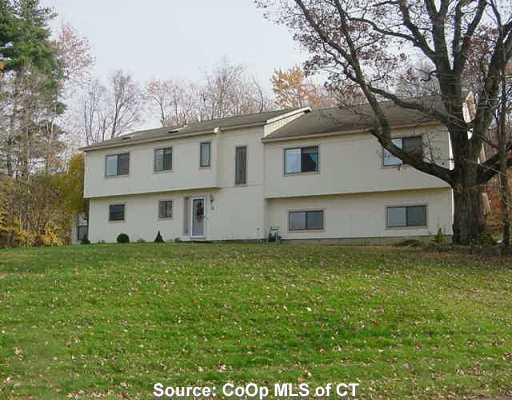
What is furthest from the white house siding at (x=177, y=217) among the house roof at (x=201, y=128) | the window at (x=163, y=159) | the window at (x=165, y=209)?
the house roof at (x=201, y=128)

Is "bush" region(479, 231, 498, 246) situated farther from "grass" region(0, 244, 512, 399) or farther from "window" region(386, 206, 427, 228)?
"window" region(386, 206, 427, 228)

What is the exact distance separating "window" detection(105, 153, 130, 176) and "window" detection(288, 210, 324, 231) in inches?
389

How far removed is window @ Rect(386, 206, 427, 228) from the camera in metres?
29.3

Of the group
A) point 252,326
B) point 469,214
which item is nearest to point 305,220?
point 469,214

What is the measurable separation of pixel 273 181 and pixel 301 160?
163cm

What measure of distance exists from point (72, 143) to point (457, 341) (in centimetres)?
4007

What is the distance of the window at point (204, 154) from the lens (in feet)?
111

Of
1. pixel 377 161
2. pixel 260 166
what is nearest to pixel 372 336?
pixel 377 161

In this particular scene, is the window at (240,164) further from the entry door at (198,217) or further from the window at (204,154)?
the entry door at (198,217)

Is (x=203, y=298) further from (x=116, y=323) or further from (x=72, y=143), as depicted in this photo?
(x=72, y=143)

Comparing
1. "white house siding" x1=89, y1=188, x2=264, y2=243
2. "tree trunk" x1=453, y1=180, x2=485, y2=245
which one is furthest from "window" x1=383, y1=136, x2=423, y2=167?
"white house siding" x1=89, y1=188, x2=264, y2=243

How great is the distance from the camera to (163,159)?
35469 millimetres

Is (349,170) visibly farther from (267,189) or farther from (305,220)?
(267,189)

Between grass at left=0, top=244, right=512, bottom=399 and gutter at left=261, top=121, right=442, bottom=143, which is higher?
gutter at left=261, top=121, right=442, bottom=143
